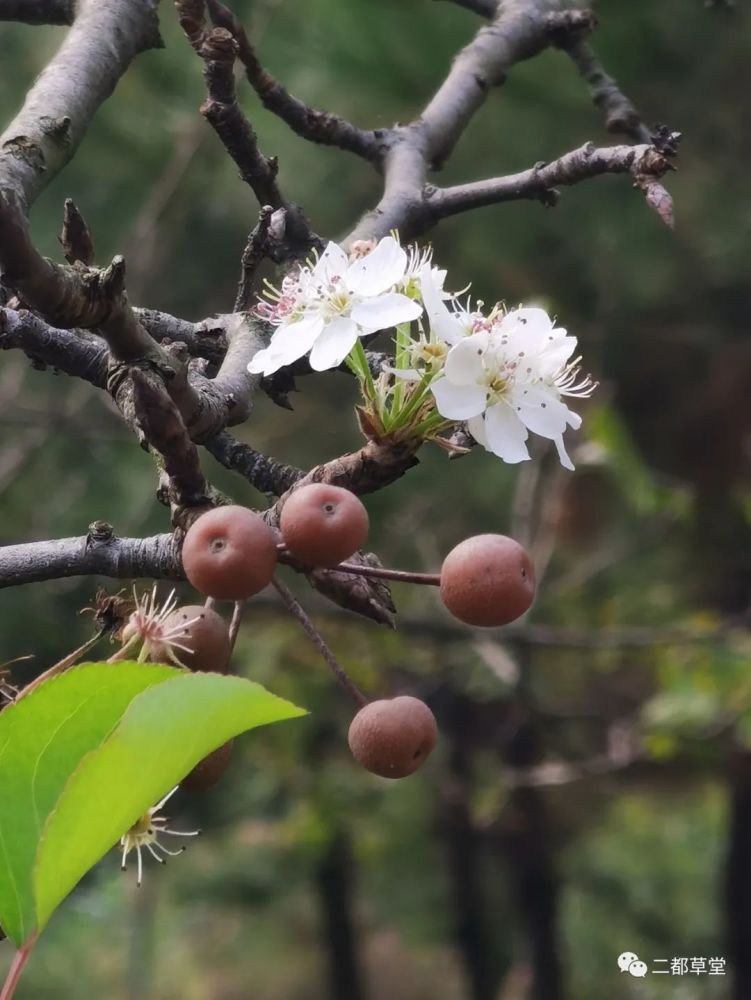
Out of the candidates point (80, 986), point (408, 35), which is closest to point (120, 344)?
point (408, 35)

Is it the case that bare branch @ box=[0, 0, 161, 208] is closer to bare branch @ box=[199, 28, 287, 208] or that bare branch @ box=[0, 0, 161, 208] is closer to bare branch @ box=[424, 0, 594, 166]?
bare branch @ box=[199, 28, 287, 208]

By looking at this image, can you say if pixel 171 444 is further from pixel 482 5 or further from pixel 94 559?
pixel 482 5

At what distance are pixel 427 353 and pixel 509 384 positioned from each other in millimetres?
77

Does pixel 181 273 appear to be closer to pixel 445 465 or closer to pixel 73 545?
pixel 445 465

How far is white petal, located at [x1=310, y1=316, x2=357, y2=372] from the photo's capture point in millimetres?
901

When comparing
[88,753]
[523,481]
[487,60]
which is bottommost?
[88,753]

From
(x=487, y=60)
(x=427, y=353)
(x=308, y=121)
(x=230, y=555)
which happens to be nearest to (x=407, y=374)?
(x=427, y=353)

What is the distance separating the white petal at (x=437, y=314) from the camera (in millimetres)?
904

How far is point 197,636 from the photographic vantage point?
0.86 m

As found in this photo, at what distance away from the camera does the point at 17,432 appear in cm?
404

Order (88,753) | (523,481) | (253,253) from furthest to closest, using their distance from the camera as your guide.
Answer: (523,481)
(253,253)
(88,753)

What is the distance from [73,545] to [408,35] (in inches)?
108

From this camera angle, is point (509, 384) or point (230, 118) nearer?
point (509, 384)

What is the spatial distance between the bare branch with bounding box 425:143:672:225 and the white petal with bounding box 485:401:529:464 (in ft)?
1.02
